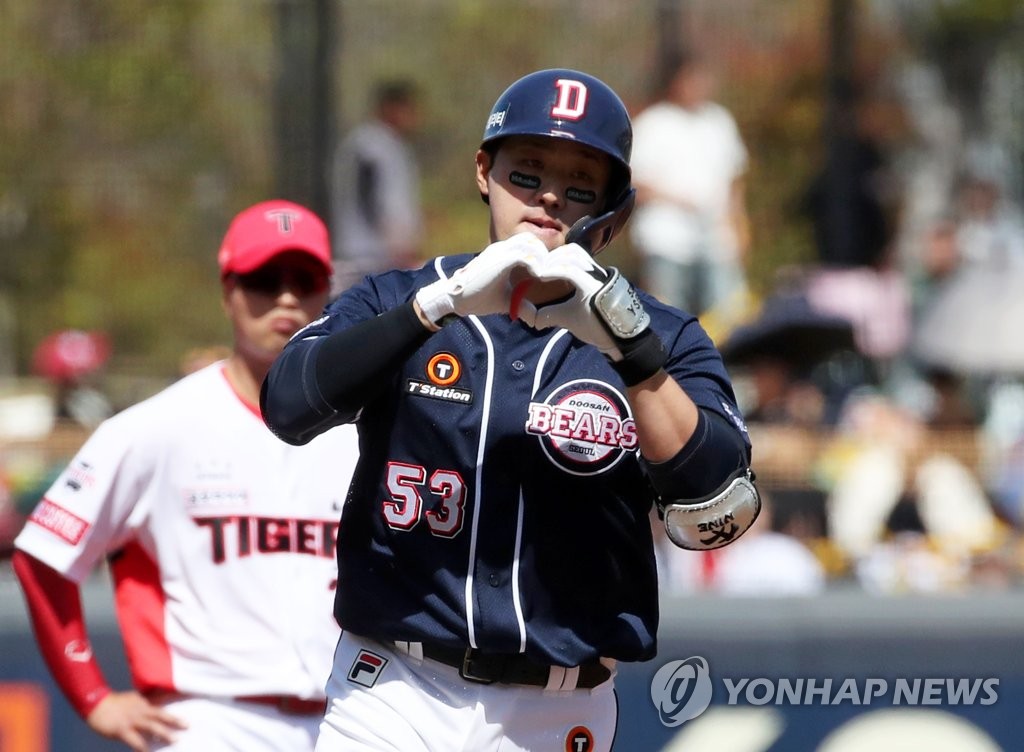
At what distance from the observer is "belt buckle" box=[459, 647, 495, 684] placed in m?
3.15

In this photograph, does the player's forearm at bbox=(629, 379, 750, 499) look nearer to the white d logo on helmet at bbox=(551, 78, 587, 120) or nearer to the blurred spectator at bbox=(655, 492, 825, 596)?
the white d logo on helmet at bbox=(551, 78, 587, 120)

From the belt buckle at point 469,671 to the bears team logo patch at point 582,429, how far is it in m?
0.40

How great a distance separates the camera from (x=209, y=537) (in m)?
4.25

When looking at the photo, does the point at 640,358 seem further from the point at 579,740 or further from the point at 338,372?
the point at 579,740

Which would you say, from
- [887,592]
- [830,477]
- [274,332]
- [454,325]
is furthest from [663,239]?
[454,325]

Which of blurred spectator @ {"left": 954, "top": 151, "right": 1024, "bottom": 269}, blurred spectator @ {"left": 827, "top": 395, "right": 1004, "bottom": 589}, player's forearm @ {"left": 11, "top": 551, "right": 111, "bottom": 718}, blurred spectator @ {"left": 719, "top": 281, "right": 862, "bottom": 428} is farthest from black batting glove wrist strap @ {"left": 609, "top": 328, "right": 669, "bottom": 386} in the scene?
blurred spectator @ {"left": 954, "top": 151, "right": 1024, "bottom": 269}

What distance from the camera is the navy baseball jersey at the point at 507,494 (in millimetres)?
3119

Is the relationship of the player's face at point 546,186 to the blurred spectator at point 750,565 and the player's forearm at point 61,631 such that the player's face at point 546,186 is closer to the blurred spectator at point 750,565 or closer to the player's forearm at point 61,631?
the player's forearm at point 61,631

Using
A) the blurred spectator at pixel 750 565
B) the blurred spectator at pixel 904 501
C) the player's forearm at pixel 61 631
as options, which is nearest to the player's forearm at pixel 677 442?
the player's forearm at pixel 61 631

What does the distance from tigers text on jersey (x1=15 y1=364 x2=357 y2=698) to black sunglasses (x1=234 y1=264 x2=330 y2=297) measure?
0.90 ft

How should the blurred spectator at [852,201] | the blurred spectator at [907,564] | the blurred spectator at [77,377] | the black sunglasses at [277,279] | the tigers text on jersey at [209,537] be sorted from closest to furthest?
the tigers text on jersey at [209,537] → the black sunglasses at [277,279] → the blurred spectator at [907,564] → the blurred spectator at [77,377] → the blurred spectator at [852,201]

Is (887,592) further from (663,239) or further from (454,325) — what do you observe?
(663,239)

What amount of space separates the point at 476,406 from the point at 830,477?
5407 millimetres

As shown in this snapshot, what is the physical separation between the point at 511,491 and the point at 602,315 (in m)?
0.47
